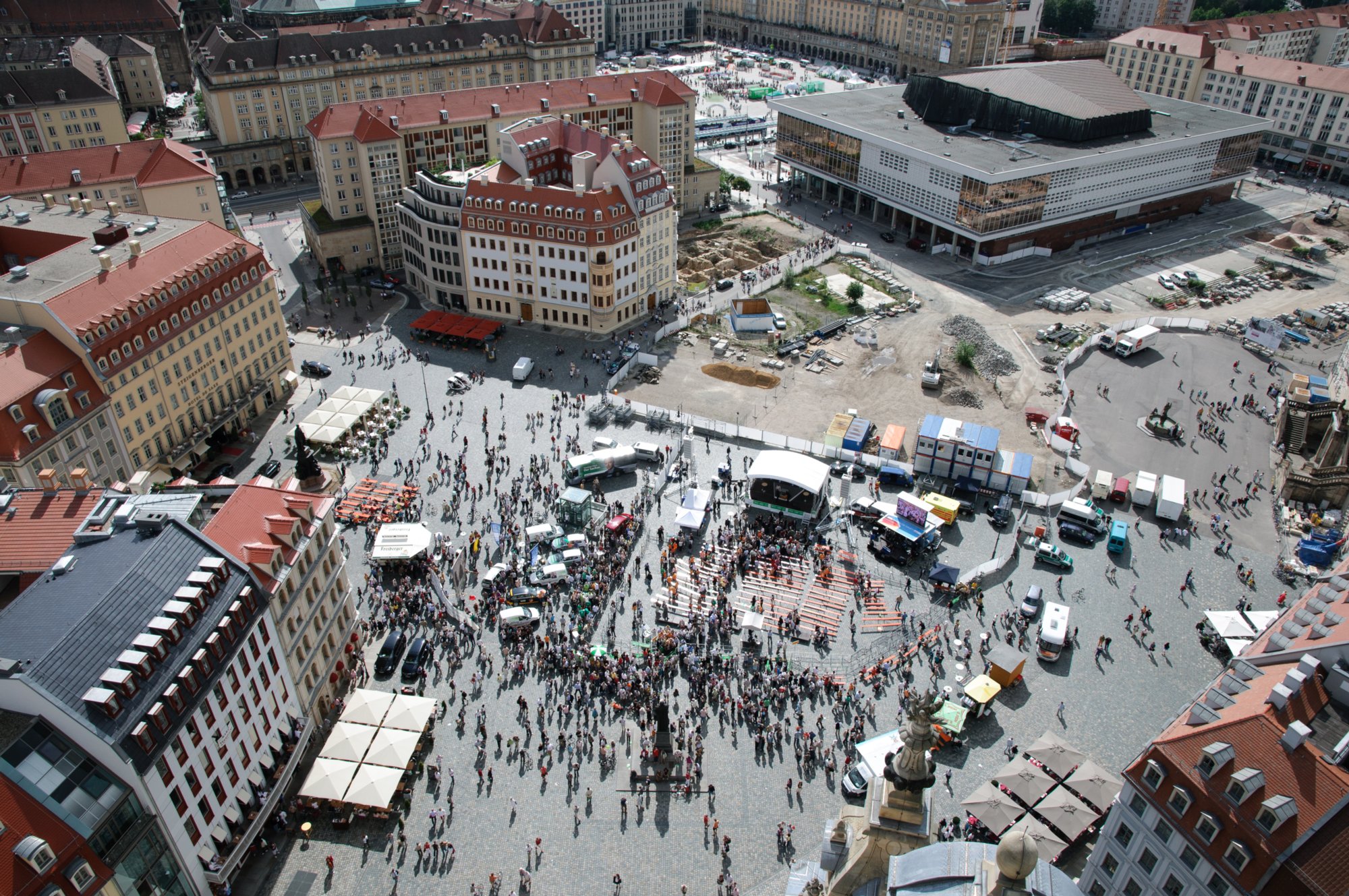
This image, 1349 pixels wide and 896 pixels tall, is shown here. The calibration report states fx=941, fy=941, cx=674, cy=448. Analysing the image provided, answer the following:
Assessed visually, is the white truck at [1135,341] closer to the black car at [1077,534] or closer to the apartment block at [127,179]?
the black car at [1077,534]

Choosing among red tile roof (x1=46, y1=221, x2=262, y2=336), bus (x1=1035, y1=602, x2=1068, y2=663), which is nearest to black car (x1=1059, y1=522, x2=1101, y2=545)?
bus (x1=1035, y1=602, x2=1068, y2=663)

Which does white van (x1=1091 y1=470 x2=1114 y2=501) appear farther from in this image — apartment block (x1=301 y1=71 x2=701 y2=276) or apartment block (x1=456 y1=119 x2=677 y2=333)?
apartment block (x1=301 y1=71 x2=701 y2=276)

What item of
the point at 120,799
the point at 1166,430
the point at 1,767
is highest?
the point at 1,767

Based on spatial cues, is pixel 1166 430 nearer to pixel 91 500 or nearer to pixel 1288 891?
pixel 1288 891

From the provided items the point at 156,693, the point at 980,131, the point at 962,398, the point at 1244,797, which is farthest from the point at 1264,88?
the point at 156,693

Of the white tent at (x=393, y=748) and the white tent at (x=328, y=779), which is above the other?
the white tent at (x=393, y=748)

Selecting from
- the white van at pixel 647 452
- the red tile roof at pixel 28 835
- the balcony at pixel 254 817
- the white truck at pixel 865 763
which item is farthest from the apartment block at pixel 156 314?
the white truck at pixel 865 763

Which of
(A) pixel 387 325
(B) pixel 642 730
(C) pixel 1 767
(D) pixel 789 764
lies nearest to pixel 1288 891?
(D) pixel 789 764
